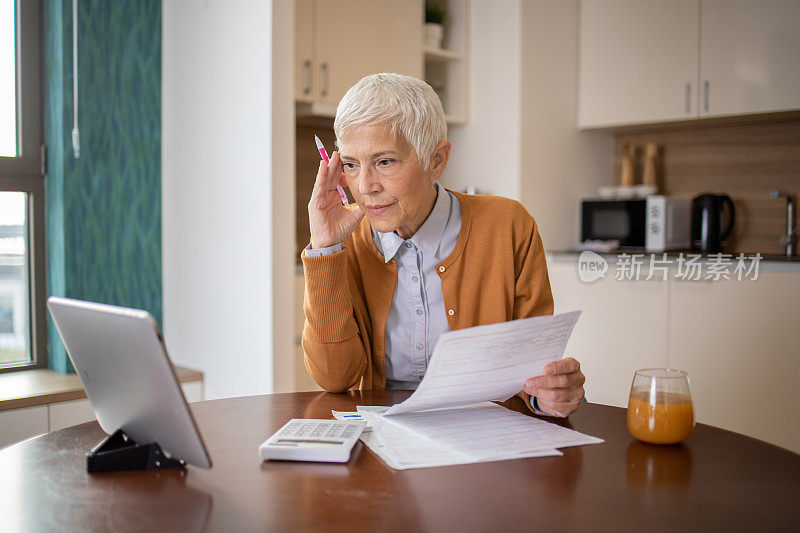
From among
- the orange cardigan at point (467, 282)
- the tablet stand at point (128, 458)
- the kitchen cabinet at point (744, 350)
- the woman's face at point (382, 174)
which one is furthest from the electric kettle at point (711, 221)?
the tablet stand at point (128, 458)

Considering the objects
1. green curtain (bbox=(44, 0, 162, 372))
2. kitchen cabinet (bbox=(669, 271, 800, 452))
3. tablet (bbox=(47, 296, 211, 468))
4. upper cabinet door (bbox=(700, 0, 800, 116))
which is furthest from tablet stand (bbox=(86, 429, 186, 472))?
upper cabinet door (bbox=(700, 0, 800, 116))

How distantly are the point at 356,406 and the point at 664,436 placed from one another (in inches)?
19.9

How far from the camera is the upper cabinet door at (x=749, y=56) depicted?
121 inches

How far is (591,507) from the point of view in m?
0.85

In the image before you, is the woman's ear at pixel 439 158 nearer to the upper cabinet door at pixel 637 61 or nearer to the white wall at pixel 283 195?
the white wall at pixel 283 195

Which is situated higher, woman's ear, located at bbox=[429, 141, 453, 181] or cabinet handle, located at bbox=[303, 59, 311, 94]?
cabinet handle, located at bbox=[303, 59, 311, 94]

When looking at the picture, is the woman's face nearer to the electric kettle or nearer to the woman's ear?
the woman's ear

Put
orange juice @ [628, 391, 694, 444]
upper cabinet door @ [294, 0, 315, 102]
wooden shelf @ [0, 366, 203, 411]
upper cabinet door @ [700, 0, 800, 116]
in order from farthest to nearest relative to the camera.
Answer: upper cabinet door @ [700, 0, 800, 116]
upper cabinet door @ [294, 0, 315, 102]
wooden shelf @ [0, 366, 203, 411]
orange juice @ [628, 391, 694, 444]

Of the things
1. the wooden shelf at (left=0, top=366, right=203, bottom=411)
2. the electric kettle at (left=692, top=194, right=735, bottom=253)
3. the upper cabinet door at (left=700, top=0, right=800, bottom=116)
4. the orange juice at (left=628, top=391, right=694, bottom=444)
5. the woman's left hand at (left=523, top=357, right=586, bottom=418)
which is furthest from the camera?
the electric kettle at (left=692, top=194, right=735, bottom=253)

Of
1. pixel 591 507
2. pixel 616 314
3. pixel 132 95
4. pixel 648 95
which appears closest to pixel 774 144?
pixel 648 95

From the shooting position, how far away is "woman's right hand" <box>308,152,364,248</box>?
1.47m

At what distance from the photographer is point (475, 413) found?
48.5 inches

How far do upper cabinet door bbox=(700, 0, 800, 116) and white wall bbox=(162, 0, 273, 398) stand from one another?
6.40ft

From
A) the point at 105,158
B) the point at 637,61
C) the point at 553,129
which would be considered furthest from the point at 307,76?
the point at 637,61
